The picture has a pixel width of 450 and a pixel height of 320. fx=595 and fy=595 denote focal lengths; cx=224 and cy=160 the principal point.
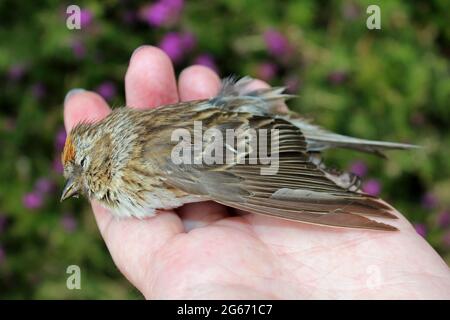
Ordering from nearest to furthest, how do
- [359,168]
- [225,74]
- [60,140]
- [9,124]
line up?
[359,168], [60,140], [9,124], [225,74]

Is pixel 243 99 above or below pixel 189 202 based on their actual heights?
above

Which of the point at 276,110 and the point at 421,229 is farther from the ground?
the point at 276,110

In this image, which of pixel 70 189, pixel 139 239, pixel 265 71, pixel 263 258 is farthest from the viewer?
pixel 265 71

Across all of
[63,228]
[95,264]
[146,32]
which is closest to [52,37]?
[146,32]

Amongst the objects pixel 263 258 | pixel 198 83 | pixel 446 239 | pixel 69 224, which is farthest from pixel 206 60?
pixel 446 239

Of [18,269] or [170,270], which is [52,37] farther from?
[170,270]

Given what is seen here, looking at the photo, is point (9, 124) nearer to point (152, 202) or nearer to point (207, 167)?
point (152, 202)

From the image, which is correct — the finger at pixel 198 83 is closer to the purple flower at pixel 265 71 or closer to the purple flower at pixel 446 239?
the purple flower at pixel 265 71

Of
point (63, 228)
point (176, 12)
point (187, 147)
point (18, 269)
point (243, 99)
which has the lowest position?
point (18, 269)
